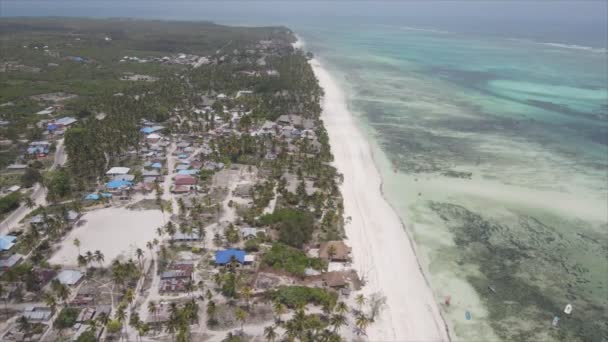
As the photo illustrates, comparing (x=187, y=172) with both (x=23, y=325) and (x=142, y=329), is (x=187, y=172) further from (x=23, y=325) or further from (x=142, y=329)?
(x=142, y=329)

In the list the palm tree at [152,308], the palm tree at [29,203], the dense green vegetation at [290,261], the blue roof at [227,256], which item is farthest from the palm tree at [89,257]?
the dense green vegetation at [290,261]

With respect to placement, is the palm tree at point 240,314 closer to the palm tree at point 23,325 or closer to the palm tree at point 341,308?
the palm tree at point 341,308

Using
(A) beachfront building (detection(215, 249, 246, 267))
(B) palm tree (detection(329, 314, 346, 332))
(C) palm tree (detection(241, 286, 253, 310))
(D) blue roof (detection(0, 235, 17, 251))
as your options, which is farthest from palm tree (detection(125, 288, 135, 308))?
(B) palm tree (detection(329, 314, 346, 332))

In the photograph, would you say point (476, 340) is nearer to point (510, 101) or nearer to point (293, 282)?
point (293, 282)

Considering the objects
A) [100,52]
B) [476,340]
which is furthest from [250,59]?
[476,340]

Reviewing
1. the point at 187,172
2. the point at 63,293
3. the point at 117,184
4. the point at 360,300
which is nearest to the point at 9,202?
the point at 117,184

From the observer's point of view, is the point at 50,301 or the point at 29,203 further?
the point at 29,203

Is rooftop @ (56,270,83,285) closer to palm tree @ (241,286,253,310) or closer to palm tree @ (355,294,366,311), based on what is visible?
palm tree @ (241,286,253,310)
